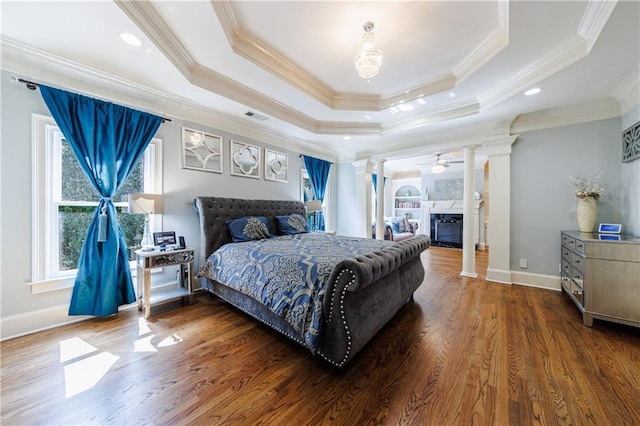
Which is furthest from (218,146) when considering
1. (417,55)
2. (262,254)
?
(417,55)

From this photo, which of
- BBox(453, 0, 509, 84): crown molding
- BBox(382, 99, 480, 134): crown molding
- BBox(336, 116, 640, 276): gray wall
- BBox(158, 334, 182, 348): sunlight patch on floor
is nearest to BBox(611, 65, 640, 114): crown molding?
BBox(336, 116, 640, 276): gray wall

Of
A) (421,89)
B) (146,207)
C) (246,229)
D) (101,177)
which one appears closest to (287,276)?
(246,229)

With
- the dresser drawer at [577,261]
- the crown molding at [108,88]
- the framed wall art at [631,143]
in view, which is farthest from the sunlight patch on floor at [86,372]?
the framed wall art at [631,143]

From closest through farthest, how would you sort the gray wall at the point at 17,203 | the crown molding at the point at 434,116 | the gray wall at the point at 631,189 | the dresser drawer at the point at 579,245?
1. the gray wall at the point at 17,203
2. the dresser drawer at the point at 579,245
3. the gray wall at the point at 631,189
4. the crown molding at the point at 434,116

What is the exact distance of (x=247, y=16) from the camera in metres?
1.98

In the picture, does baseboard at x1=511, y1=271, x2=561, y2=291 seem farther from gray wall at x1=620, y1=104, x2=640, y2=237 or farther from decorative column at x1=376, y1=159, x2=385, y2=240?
decorative column at x1=376, y1=159, x2=385, y2=240

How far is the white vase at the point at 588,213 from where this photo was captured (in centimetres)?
278

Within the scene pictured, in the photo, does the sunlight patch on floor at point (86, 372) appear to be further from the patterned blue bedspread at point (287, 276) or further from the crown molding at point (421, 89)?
the crown molding at point (421, 89)

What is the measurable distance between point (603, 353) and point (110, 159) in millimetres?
4943

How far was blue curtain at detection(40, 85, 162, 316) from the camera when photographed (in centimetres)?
228

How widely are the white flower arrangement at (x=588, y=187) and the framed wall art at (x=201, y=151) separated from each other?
16.2 feet

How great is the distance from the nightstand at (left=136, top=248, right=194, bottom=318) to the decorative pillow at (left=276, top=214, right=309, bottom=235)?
1.42m

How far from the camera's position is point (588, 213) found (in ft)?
9.17

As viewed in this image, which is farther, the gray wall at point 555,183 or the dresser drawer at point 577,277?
the gray wall at point 555,183
